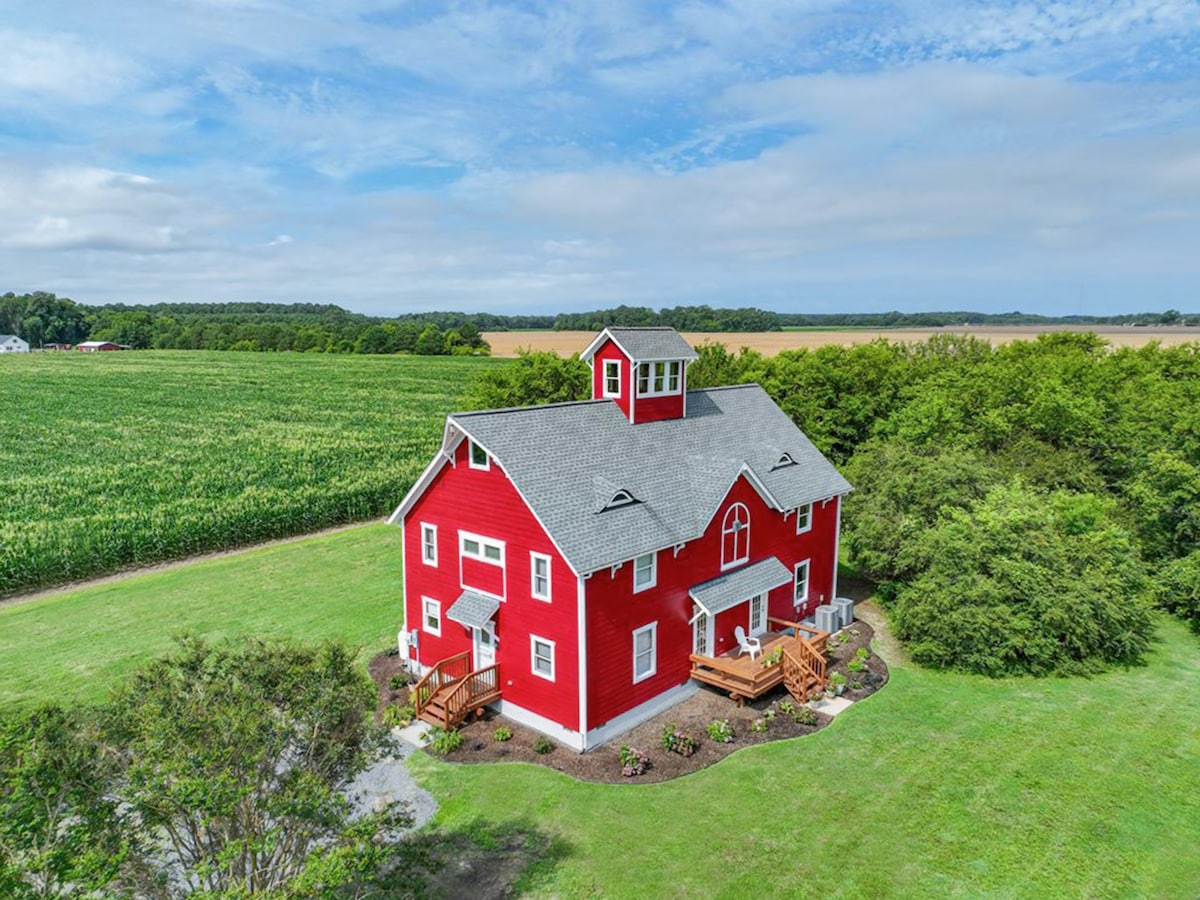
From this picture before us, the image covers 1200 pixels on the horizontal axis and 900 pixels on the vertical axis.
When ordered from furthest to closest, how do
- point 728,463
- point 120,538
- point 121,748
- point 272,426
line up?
point 272,426 < point 120,538 < point 728,463 < point 121,748

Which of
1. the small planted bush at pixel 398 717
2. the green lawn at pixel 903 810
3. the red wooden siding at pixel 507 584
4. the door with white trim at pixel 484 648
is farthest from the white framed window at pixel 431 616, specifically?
the green lawn at pixel 903 810

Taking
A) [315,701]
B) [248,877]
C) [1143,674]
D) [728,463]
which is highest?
[728,463]

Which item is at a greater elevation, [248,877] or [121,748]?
[121,748]

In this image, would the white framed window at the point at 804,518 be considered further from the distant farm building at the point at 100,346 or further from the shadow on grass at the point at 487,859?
the distant farm building at the point at 100,346

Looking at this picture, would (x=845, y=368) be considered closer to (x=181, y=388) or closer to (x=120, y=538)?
(x=120, y=538)

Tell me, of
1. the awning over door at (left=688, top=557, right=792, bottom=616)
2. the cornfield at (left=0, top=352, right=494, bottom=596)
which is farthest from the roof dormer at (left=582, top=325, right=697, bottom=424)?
the cornfield at (left=0, top=352, right=494, bottom=596)

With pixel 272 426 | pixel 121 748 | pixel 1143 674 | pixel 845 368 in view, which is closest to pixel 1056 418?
pixel 845 368
